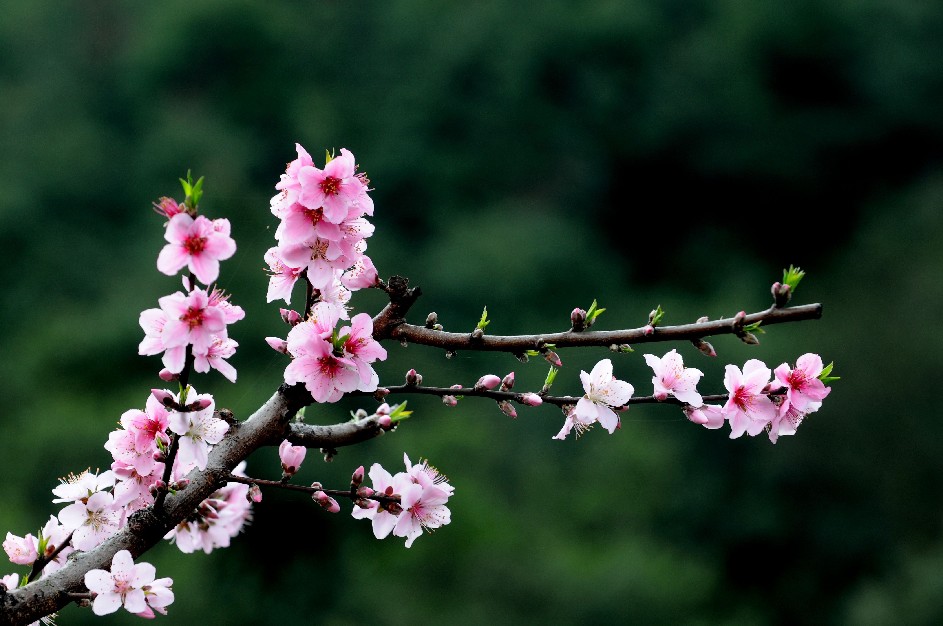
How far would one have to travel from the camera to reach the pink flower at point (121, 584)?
6.61 feet

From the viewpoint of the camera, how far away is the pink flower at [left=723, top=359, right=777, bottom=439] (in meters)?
2.43

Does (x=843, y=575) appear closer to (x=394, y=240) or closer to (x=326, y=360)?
(x=394, y=240)

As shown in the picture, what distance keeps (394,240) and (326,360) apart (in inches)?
1549

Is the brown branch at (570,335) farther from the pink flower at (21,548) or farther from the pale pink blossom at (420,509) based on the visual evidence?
the pink flower at (21,548)

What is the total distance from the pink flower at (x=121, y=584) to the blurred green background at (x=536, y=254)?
16602mm

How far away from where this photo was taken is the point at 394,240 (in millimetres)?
41312

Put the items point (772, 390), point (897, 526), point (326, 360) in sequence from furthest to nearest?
point (897, 526)
point (772, 390)
point (326, 360)

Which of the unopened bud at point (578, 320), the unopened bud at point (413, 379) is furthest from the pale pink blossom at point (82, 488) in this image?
the unopened bud at point (578, 320)

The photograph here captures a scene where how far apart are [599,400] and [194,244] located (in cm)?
90

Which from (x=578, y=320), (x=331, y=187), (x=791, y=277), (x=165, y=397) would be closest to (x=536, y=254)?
(x=791, y=277)

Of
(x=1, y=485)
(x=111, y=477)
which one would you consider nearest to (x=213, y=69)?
(x=1, y=485)

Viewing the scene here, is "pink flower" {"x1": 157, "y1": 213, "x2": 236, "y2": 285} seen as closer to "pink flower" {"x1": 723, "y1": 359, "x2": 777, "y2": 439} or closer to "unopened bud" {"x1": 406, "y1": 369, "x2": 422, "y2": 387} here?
"unopened bud" {"x1": 406, "y1": 369, "x2": 422, "y2": 387}

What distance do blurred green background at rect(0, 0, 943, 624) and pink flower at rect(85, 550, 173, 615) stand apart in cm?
1660

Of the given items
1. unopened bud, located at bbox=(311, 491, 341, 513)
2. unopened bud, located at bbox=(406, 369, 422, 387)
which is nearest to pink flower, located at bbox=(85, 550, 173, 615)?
unopened bud, located at bbox=(311, 491, 341, 513)
